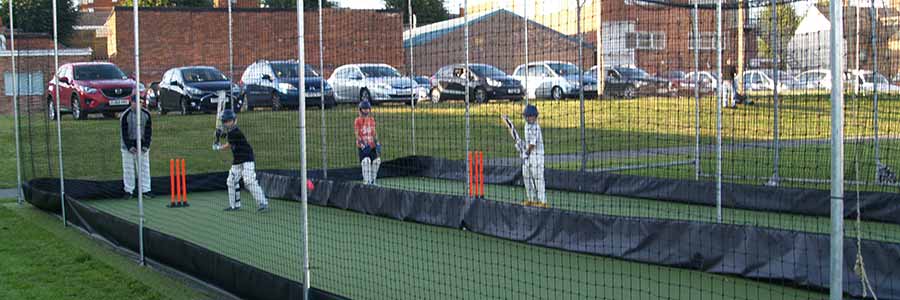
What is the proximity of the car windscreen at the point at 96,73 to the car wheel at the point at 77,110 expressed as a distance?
1.97 feet

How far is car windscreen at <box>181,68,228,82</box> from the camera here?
83.7 ft

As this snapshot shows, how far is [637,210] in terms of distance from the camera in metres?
13.3

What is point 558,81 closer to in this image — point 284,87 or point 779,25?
point 284,87

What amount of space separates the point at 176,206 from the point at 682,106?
1563cm

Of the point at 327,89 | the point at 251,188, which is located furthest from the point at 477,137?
the point at 251,188

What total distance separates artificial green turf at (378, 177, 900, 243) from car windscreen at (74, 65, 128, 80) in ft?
39.9

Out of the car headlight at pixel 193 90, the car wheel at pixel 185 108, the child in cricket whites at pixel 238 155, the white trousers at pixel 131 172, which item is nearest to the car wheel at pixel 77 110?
the car wheel at pixel 185 108

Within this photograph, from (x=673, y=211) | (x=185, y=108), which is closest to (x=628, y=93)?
(x=673, y=211)

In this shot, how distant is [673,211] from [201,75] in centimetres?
1623

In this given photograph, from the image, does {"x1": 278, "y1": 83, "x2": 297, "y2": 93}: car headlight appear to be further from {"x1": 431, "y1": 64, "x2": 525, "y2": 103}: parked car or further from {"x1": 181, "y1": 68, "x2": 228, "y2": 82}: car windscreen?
{"x1": 181, "y1": 68, "x2": 228, "y2": 82}: car windscreen

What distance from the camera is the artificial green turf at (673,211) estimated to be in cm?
1126

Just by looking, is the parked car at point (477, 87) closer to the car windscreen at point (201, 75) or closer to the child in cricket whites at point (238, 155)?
the child in cricket whites at point (238, 155)

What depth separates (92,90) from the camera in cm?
2503

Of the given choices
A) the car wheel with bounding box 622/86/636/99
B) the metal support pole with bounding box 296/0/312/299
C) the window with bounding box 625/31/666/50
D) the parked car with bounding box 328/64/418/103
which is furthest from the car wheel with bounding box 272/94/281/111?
the metal support pole with bounding box 296/0/312/299
